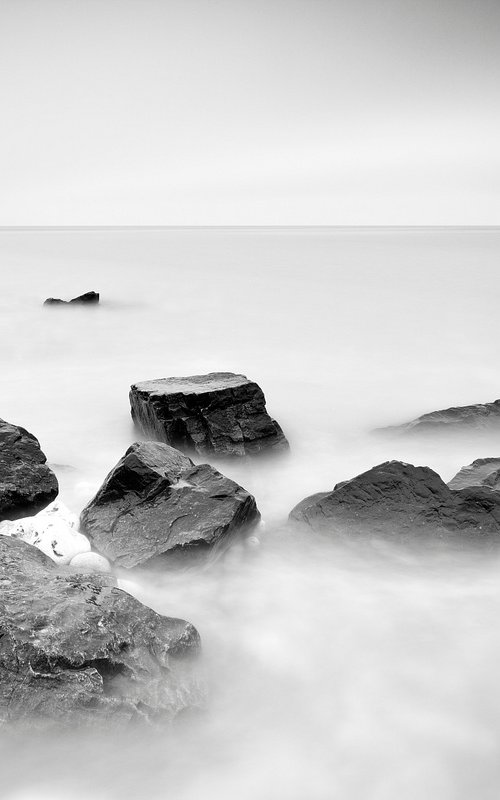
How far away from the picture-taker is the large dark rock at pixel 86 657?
2.81 m

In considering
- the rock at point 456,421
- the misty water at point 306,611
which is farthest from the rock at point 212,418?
the rock at point 456,421

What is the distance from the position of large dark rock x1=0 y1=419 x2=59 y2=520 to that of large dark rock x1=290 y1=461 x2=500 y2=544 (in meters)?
1.68

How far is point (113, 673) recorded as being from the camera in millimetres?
2922

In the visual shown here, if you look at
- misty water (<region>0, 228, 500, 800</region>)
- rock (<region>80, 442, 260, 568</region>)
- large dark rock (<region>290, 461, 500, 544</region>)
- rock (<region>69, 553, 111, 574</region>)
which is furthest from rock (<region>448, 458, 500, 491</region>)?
rock (<region>69, 553, 111, 574</region>)

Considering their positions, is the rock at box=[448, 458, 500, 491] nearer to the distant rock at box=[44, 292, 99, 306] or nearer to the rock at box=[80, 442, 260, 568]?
the rock at box=[80, 442, 260, 568]

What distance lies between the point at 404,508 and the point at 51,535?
213 centimetres

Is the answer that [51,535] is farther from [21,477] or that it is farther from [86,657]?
[86,657]

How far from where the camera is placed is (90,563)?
410cm

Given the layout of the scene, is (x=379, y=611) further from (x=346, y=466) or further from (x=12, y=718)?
(x=346, y=466)

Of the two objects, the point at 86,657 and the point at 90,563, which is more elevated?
the point at 86,657

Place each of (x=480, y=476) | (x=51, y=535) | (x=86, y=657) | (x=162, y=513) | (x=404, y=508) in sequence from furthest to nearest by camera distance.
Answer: (x=480, y=476)
(x=404, y=508)
(x=162, y=513)
(x=51, y=535)
(x=86, y=657)

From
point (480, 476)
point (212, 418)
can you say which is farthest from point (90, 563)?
point (480, 476)

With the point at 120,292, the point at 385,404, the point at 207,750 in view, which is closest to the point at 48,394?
the point at 385,404

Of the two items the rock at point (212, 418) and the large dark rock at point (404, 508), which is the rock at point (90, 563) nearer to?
the large dark rock at point (404, 508)
